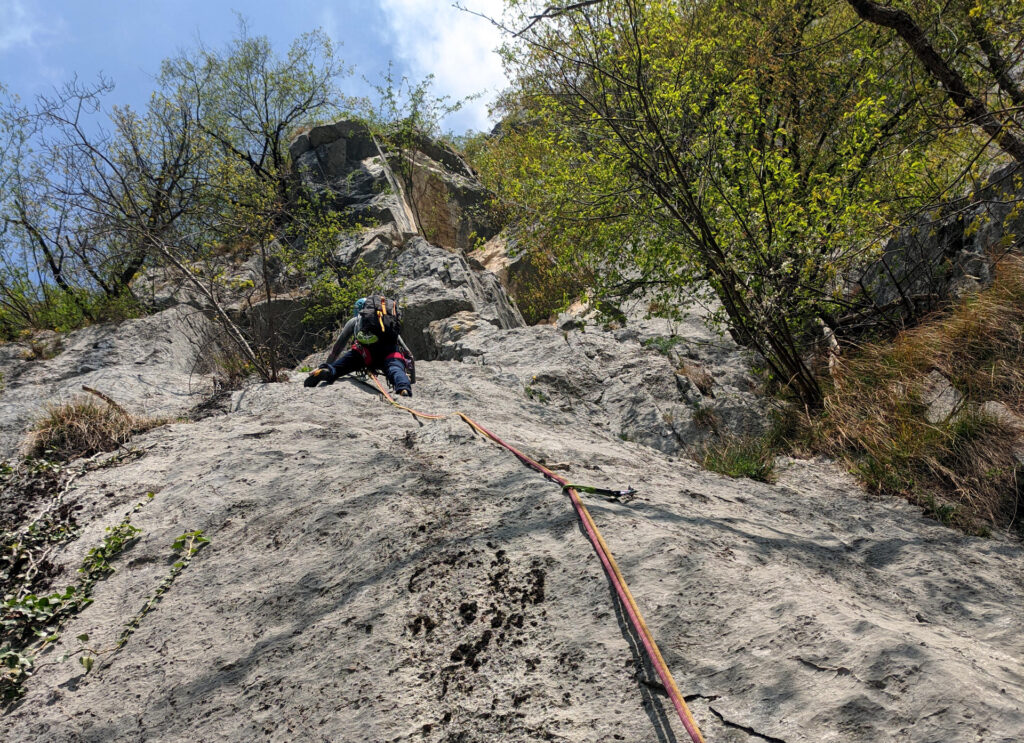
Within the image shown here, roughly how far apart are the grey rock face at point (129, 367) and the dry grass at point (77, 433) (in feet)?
8.08

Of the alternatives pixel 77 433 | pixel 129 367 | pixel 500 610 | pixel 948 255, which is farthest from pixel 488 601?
pixel 129 367

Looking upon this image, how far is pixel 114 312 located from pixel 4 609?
33.0 ft

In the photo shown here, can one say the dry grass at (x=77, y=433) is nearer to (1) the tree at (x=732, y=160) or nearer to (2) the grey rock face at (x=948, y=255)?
(1) the tree at (x=732, y=160)

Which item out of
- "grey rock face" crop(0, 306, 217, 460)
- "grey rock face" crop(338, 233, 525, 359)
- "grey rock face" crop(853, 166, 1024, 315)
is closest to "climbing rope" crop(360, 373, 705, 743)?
"grey rock face" crop(853, 166, 1024, 315)

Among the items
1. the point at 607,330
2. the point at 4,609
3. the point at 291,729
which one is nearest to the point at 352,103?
the point at 607,330

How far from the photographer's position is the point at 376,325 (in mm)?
6988

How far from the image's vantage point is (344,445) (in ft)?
14.1

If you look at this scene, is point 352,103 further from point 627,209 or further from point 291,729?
point 291,729

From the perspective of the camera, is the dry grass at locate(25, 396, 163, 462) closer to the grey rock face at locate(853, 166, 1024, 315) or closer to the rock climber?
the rock climber

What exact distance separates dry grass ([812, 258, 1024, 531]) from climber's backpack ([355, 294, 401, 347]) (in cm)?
521

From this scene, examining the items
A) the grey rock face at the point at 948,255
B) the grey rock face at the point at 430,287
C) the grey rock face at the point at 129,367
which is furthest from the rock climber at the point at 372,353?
the grey rock face at the point at 948,255

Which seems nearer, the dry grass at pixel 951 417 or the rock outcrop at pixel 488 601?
the rock outcrop at pixel 488 601

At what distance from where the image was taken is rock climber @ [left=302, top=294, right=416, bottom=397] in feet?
21.5

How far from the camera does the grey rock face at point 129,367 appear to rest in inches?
324
